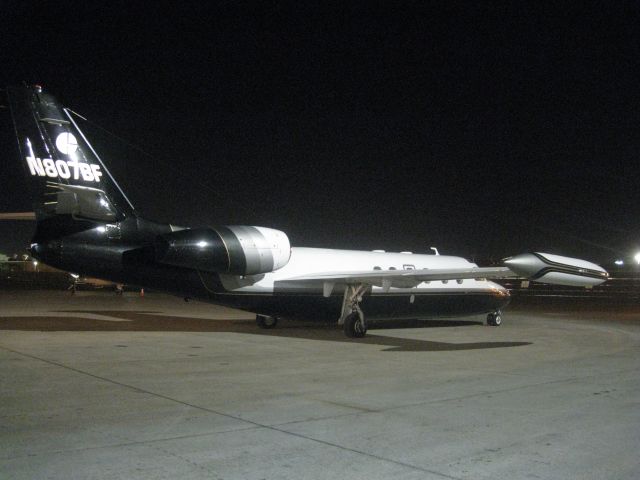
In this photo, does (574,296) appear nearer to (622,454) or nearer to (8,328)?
(8,328)

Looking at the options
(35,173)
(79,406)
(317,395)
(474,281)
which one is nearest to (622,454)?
(317,395)

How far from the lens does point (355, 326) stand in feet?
64.1

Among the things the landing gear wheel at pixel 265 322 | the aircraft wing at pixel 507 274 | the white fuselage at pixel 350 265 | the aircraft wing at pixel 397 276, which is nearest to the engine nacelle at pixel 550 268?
the aircraft wing at pixel 507 274

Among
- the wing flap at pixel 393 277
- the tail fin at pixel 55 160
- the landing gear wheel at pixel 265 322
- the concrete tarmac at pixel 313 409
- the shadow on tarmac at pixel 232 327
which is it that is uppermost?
the tail fin at pixel 55 160

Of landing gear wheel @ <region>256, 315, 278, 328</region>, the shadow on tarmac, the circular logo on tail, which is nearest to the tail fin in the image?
the circular logo on tail

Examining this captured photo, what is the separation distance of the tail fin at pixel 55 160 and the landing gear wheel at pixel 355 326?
7.29m

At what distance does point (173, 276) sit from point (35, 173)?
429cm

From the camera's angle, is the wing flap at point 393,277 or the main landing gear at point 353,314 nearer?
the wing flap at point 393,277

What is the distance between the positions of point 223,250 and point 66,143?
4837 mm

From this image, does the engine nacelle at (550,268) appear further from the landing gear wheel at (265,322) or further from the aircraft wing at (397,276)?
the landing gear wheel at (265,322)

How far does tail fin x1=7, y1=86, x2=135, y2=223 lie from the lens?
1644 centimetres

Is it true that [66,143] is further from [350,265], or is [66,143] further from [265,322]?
[350,265]

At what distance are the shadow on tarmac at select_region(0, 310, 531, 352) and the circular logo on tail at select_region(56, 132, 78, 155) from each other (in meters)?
6.48

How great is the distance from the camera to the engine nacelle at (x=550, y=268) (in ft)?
49.8
